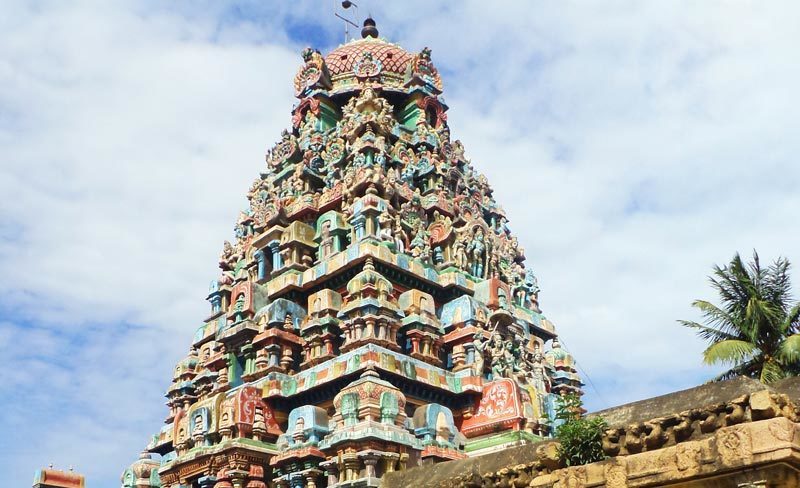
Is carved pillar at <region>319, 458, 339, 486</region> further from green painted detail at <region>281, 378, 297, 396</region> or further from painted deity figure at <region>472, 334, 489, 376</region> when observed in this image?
painted deity figure at <region>472, 334, 489, 376</region>

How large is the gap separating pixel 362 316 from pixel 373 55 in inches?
488

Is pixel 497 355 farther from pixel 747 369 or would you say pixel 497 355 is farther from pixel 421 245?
pixel 747 369

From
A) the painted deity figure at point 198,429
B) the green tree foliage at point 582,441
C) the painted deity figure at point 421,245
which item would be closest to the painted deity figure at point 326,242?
the painted deity figure at point 421,245

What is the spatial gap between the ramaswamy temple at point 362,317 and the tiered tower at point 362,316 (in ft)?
0.18

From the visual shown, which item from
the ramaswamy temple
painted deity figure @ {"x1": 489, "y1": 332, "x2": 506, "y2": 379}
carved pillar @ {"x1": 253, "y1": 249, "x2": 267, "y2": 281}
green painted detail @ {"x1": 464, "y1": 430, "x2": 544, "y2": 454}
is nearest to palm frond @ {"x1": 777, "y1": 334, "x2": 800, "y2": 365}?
the ramaswamy temple

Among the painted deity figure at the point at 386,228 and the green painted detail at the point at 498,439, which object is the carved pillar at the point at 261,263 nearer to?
the painted deity figure at the point at 386,228

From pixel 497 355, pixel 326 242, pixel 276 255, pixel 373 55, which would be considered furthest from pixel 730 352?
pixel 373 55

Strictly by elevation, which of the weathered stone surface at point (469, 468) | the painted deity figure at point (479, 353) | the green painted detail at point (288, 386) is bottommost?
the weathered stone surface at point (469, 468)

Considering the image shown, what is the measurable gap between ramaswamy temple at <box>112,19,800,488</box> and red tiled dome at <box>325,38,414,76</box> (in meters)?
0.08

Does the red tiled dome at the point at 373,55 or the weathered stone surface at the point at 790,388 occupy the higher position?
the red tiled dome at the point at 373,55

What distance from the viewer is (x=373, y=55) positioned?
1240 inches

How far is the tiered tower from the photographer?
21.5 m

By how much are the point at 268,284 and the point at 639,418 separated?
1783 cm

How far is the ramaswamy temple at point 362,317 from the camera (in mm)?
21500
